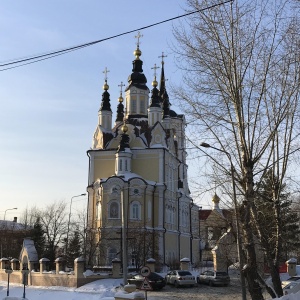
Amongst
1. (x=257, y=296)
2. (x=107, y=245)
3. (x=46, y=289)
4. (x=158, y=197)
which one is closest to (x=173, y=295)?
A: (x=46, y=289)

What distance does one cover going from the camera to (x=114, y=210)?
156 feet

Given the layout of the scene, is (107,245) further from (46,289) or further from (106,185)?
(46,289)

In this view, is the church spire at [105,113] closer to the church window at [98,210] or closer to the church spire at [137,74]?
the church spire at [137,74]

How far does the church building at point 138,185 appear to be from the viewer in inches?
1805

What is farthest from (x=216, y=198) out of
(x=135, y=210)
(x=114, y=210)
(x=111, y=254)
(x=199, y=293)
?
(x=135, y=210)

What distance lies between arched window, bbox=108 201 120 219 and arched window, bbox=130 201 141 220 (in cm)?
146

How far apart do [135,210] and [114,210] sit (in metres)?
2.18

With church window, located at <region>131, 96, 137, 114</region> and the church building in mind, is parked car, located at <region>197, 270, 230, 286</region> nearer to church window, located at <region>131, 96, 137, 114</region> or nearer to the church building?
the church building

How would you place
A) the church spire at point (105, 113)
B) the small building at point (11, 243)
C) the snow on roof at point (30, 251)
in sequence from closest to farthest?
the snow on roof at point (30, 251), the church spire at point (105, 113), the small building at point (11, 243)

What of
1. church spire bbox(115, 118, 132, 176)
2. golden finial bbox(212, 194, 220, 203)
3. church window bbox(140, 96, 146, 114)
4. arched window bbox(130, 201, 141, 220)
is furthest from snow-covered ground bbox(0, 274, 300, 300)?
church window bbox(140, 96, 146, 114)

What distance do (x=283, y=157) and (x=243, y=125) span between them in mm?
1547

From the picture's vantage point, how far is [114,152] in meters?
51.4

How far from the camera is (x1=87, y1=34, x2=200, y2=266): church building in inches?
1805

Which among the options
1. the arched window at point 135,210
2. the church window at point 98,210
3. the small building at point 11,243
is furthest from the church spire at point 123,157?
the small building at point 11,243
